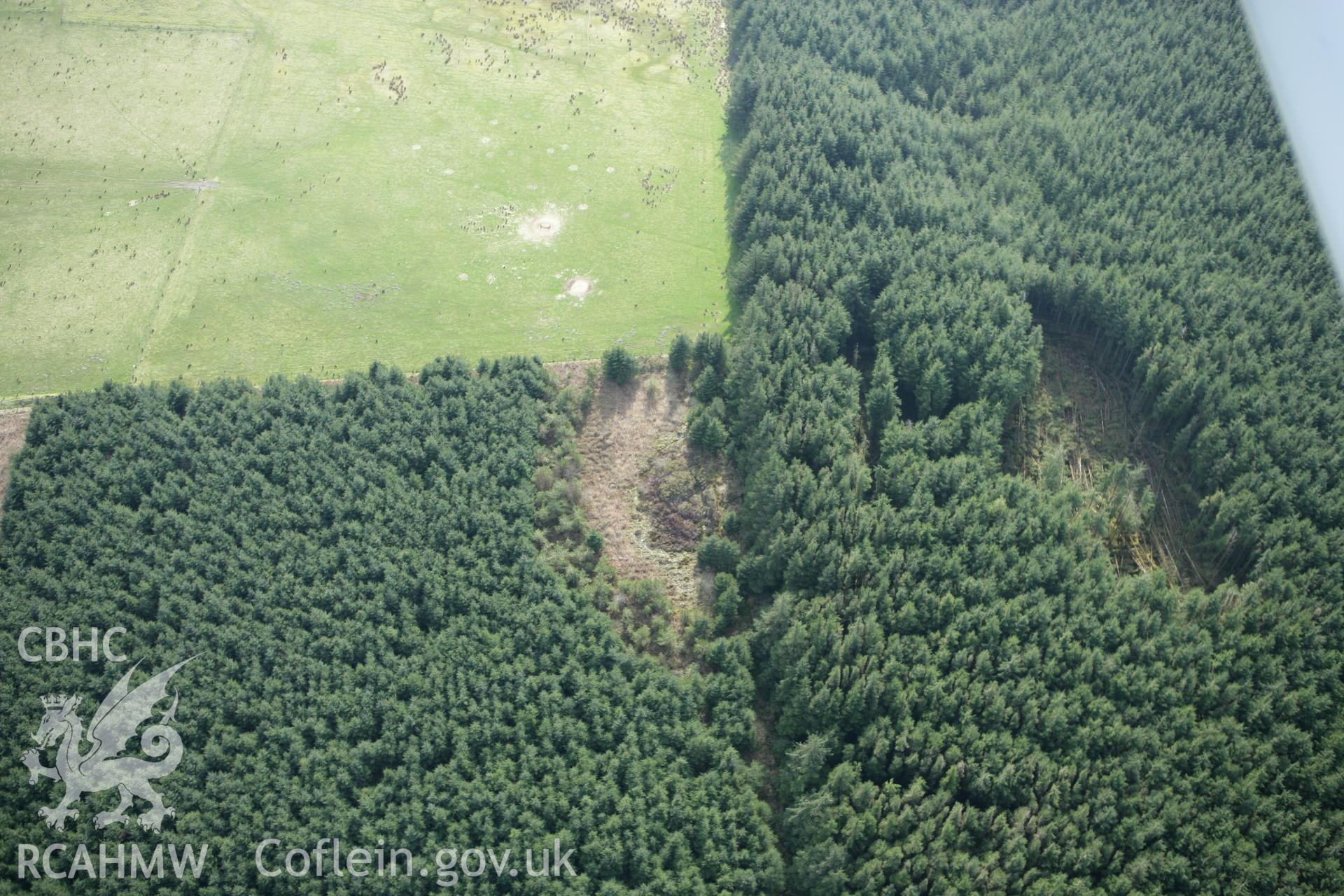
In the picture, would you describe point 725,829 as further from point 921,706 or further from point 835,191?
point 835,191

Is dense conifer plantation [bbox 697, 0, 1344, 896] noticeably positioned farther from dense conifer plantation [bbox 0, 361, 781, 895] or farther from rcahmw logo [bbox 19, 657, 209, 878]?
rcahmw logo [bbox 19, 657, 209, 878]

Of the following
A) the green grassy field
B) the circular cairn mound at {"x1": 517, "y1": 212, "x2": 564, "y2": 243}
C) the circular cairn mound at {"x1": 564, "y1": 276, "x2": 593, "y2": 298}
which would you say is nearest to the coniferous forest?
the green grassy field

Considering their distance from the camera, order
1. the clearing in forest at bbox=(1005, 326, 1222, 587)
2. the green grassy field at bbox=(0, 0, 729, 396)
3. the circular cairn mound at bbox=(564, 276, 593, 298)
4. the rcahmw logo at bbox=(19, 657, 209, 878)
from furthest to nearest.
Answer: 1. the circular cairn mound at bbox=(564, 276, 593, 298)
2. the green grassy field at bbox=(0, 0, 729, 396)
3. the clearing in forest at bbox=(1005, 326, 1222, 587)
4. the rcahmw logo at bbox=(19, 657, 209, 878)

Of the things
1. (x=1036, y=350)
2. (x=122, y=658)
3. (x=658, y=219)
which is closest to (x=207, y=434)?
(x=122, y=658)

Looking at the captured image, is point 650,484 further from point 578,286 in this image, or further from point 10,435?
point 10,435

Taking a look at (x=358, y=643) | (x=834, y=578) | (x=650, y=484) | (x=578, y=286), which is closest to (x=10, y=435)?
(x=358, y=643)

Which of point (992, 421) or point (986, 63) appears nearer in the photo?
point (992, 421)

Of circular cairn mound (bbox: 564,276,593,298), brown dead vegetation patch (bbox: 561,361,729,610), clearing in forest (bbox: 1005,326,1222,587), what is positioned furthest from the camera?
circular cairn mound (bbox: 564,276,593,298)
